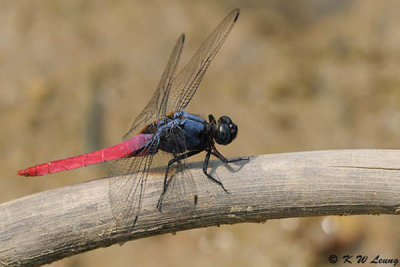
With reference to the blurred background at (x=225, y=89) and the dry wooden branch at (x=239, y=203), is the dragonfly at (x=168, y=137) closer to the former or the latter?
the dry wooden branch at (x=239, y=203)

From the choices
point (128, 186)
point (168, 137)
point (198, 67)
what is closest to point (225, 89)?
point (198, 67)

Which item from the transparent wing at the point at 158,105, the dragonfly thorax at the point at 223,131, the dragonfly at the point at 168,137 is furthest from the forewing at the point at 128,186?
the dragonfly thorax at the point at 223,131

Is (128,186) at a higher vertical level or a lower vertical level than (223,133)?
lower

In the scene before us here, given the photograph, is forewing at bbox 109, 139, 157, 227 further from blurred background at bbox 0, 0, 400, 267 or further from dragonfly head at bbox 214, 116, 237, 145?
blurred background at bbox 0, 0, 400, 267

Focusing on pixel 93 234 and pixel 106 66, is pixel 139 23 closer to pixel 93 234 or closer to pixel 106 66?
pixel 106 66

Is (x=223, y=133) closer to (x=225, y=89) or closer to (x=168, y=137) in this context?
(x=168, y=137)

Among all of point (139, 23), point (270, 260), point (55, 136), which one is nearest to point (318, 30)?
point (139, 23)

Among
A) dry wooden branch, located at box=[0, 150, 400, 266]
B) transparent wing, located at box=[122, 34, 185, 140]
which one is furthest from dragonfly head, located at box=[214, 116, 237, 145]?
dry wooden branch, located at box=[0, 150, 400, 266]
